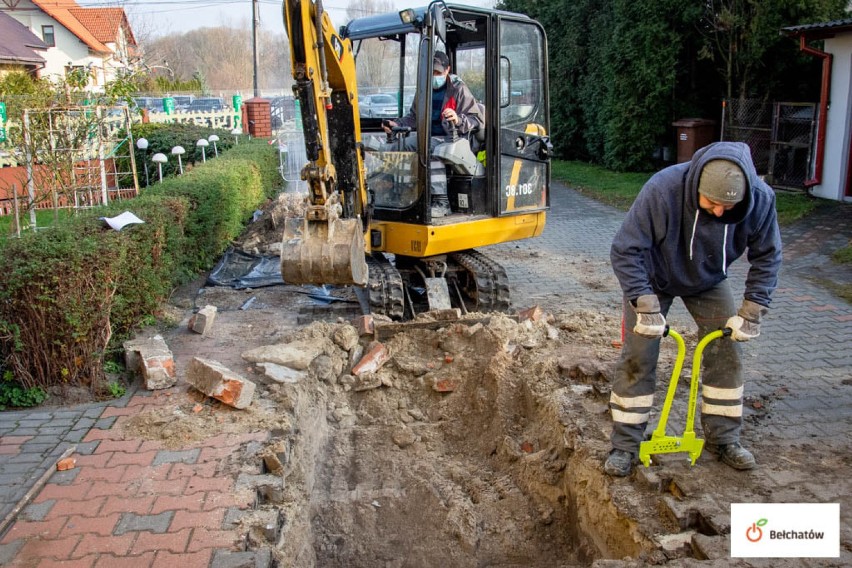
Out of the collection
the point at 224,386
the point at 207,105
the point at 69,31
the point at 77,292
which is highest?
the point at 69,31

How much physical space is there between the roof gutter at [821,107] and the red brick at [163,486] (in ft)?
44.7

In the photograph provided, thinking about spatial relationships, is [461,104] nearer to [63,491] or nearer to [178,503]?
[178,503]

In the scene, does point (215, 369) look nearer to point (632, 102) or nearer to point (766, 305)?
point (766, 305)

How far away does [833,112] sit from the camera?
13867 mm

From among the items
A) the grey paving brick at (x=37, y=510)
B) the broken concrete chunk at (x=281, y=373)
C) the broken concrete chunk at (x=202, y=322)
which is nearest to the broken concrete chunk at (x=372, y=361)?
the broken concrete chunk at (x=281, y=373)

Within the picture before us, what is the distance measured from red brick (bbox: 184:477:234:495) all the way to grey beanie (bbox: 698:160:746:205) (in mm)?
3065

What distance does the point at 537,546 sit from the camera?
4.46 m

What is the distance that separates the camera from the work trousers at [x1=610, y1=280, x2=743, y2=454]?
4.18 m

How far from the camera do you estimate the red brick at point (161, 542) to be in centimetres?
365

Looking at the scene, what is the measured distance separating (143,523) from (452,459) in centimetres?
224

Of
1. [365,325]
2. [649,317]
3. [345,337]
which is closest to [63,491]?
[345,337]

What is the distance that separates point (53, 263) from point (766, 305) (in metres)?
4.64

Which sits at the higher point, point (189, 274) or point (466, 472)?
point (189, 274)

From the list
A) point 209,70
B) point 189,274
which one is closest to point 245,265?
point 189,274
